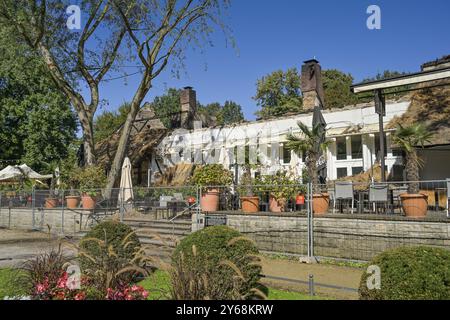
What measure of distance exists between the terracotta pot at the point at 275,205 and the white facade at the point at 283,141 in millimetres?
3780

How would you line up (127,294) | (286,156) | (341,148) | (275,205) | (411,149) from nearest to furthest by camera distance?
1. (127,294)
2. (411,149)
3. (275,205)
4. (341,148)
5. (286,156)

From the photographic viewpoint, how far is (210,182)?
1605 cm

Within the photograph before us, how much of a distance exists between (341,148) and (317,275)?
38.6ft

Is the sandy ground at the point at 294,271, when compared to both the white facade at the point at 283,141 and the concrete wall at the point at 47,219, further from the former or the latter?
the white facade at the point at 283,141

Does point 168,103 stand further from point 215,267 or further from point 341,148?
point 215,267

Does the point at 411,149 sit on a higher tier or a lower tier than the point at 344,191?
higher

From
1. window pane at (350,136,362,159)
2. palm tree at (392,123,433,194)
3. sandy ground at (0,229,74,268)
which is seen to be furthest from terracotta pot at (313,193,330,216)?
window pane at (350,136,362,159)

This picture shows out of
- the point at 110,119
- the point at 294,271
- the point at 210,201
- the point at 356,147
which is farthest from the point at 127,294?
the point at 110,119

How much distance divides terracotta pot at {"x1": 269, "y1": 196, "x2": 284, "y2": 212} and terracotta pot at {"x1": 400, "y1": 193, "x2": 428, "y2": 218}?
171 inches

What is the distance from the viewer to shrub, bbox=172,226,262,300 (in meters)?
5.10

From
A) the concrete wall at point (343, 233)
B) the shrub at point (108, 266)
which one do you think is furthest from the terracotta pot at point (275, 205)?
the shrub at point (108, 266)

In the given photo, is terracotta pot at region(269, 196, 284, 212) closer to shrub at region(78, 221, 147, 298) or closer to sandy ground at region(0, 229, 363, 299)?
sandy ground at region(0, 229, 363, 299)
